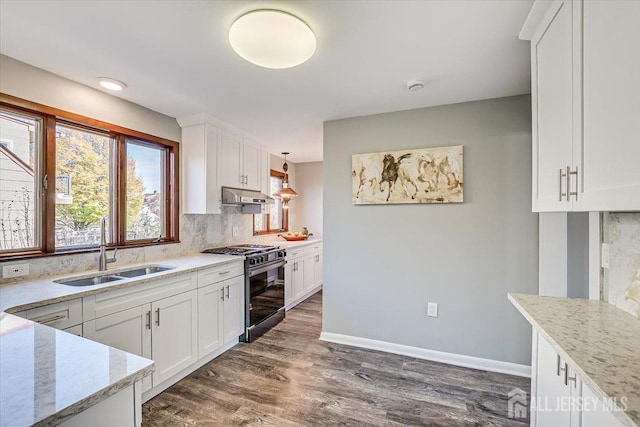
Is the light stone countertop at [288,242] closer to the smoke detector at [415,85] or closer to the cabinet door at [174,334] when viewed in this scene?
the cabinet door at [174,334]

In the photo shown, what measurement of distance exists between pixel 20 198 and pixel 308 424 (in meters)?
2.55

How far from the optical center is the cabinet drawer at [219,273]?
2547mm

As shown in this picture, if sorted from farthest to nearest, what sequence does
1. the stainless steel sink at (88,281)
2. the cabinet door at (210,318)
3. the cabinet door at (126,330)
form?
the cabinet door at (210,318) → the stainless steel sink at (88,281) → the cabinet door at (126,330)

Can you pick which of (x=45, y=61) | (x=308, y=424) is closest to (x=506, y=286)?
(x=308, y=424)

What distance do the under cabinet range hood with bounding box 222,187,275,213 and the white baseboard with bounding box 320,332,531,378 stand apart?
1775mm

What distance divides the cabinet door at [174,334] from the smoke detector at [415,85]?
8.28 feet

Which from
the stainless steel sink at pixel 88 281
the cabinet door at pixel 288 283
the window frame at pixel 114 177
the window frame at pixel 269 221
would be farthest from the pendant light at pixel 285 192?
the stainless steel sink at pixel 88 281

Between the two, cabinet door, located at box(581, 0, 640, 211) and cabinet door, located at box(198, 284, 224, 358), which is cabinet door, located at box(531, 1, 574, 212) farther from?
A: cabinet door, located at box(198, 284, 224, 358)

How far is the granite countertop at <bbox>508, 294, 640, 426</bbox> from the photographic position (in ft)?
2.46

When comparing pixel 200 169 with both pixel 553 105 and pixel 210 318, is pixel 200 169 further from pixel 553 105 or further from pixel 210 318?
→ pixel 553 105

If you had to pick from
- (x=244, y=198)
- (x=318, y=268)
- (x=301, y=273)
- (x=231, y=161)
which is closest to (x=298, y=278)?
(x=301, y=273)

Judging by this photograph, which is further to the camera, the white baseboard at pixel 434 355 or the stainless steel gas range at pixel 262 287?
the stainless steel gas range at pixel 262 287

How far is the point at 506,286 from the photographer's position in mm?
2455

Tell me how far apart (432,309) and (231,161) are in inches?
108
